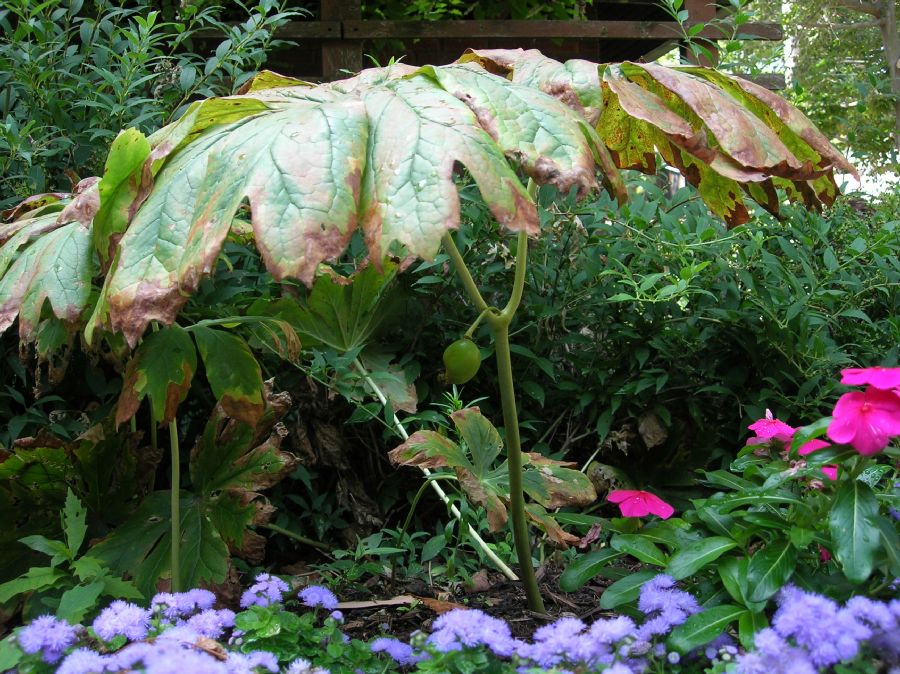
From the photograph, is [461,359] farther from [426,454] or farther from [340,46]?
[340,46]

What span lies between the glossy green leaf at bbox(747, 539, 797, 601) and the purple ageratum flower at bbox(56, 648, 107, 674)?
848 millimetres

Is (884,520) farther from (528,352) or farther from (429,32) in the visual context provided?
(429,32)

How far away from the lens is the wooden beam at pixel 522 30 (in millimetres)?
3688

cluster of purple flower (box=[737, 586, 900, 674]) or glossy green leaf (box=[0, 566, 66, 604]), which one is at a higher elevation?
cluster of purple flower (box=[737, 586, 900, 674])

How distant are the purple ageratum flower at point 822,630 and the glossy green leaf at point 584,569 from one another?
435 millimetres

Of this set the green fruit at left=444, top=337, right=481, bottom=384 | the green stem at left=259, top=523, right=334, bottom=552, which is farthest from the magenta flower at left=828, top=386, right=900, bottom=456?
the green stem at left=259, top=523, right=334, bottom=552

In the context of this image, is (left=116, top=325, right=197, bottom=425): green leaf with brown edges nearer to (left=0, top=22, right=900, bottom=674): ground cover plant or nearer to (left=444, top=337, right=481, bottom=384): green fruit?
(left=0, top=22, right=900, bottom=674): ground cover plant

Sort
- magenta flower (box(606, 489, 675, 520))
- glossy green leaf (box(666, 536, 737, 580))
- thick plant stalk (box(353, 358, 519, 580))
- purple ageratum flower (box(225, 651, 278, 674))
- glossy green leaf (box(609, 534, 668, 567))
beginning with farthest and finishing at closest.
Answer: thick plant stalk (box(353, 358, 519, 580)) → magenta flower (box(606, 489, 675, 520)) → glossy green leaf (box(609, 534, 668, 567)) → glossy green leaf (box(666, 536, 737, 580)) → purple ageratum flower (box(225, 651, 278, 674))

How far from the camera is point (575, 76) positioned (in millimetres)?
1307

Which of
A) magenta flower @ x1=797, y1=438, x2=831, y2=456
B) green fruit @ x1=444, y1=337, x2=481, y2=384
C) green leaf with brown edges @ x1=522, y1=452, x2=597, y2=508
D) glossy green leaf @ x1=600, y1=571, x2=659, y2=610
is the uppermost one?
green fruit @ x1=444, y1=337, x2=481, y2=384

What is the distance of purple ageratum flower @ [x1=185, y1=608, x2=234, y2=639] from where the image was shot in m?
1.19

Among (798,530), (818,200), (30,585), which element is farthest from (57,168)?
(798,530)

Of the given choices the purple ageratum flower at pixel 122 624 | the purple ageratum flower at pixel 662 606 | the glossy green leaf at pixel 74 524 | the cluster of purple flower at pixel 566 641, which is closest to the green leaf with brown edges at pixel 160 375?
the glossy green leaf at pixel 74 524

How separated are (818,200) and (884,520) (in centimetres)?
65
